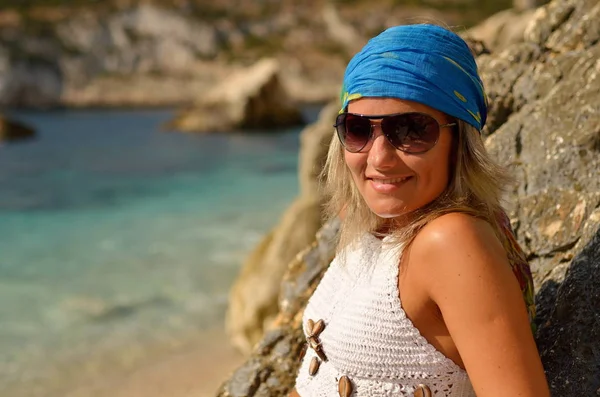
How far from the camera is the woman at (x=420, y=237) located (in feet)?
5.02

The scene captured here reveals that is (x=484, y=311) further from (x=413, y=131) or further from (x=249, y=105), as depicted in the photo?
(x=249, y=105)

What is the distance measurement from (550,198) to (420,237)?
45.3 inches

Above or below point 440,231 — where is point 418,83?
above

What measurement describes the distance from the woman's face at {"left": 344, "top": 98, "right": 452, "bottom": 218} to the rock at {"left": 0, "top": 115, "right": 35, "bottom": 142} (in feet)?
119

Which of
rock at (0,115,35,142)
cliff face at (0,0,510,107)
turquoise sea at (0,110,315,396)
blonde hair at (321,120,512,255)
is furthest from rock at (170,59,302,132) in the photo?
cliff face at (0,0,510,107)

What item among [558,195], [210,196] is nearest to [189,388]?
[558,195]

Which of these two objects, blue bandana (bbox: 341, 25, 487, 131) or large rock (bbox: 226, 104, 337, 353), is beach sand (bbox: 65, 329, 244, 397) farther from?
blue bandana (bbox: 341, 25, 487, 131)

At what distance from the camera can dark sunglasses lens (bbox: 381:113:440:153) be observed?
1.68m

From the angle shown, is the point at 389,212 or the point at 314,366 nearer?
the point at 389,212

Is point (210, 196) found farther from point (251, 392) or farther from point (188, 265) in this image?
point (251, 392)

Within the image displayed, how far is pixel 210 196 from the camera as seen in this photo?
18188 millimetres

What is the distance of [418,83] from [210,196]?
A: 1675 centimetres

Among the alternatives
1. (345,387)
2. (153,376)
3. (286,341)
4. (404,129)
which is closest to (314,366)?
(345,387)

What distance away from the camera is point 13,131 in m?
35.9
